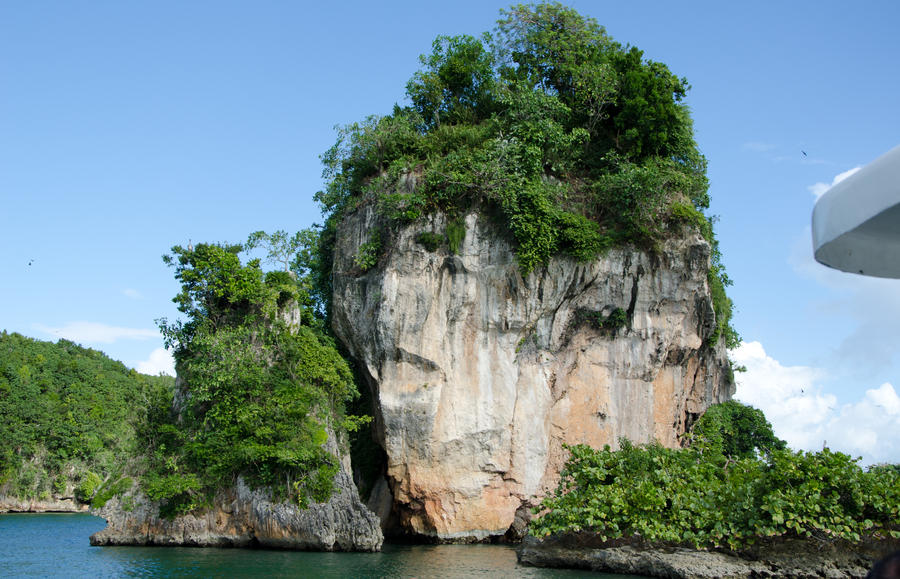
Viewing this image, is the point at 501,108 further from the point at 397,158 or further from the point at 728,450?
the point at 728,450

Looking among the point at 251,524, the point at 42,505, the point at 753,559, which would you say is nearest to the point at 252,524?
the point at 251,524

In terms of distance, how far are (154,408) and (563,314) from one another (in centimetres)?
1239

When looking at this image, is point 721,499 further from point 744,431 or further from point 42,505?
point 42,505

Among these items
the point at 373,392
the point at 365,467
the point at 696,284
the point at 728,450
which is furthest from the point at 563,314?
the point at 728,450

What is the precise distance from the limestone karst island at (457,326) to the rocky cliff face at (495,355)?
0.07 m

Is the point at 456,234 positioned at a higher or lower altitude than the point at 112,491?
higher

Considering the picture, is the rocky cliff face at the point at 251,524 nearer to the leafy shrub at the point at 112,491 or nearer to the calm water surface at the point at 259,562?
the leafy shrub at the point at 112,491

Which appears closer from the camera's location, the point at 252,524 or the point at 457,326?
the point at 252,524

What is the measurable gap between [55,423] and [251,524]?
29.4 metres

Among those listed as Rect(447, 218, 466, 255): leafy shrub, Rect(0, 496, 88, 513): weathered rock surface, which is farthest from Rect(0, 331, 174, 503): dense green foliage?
Rect(447, 218, 466, 255): leafy shrub

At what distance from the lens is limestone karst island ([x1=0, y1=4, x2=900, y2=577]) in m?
20.4

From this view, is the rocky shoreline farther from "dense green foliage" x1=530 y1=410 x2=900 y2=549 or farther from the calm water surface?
the calm water surface

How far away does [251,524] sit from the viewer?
65.8ft

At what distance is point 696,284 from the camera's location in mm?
24062
